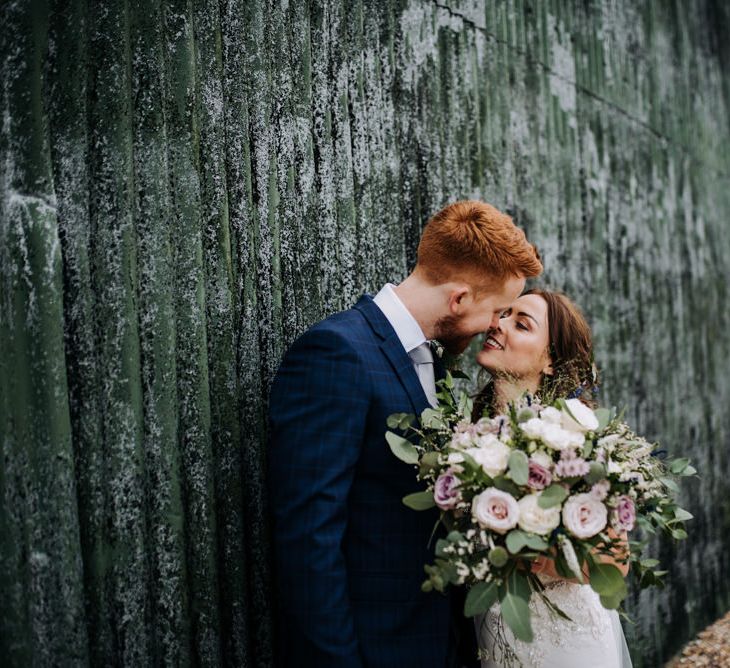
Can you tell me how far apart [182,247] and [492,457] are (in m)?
1.08

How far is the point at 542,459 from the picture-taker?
1.98 m

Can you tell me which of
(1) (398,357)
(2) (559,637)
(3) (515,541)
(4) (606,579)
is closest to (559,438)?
(3) (515,541)

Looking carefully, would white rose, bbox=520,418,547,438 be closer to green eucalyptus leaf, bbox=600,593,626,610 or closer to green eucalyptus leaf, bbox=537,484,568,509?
green eucalyptus leaf, bbox=537,484,568,509

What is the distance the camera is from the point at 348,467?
2045 mm

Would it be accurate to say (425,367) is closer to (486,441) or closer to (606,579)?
(486,441)

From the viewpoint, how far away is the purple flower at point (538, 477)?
6.42 feet

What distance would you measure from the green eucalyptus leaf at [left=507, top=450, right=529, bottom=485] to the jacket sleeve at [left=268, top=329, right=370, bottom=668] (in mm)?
405

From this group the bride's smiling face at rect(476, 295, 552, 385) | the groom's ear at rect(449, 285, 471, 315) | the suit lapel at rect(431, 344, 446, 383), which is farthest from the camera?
the bride's smiling face at rect(476, 295, 552, 385)

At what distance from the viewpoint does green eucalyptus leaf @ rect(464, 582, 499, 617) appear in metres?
1.93

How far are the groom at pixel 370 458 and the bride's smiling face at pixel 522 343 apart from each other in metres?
0.57

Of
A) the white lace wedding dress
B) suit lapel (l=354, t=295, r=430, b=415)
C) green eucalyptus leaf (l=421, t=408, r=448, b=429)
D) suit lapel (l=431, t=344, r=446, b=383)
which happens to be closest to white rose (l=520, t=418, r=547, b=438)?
green eucalyptus leaf (l=421, t=408, r=448, b=429)

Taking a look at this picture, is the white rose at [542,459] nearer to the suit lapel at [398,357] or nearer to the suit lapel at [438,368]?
the suit lapel at [398,357]

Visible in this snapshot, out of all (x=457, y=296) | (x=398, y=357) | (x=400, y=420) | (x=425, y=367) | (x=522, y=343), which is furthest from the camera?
(x=522, y=343)

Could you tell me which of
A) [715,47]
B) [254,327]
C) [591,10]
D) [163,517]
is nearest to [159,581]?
[163,517]
